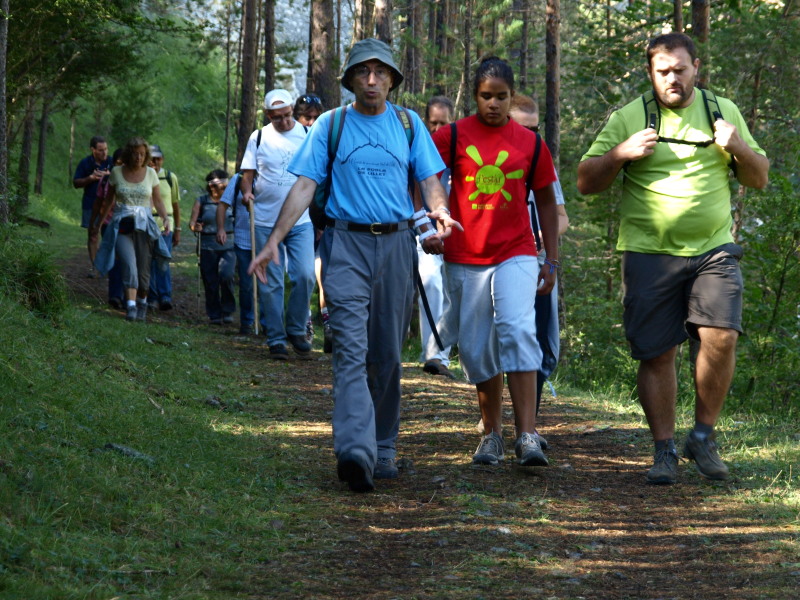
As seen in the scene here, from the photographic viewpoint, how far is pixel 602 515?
529cm

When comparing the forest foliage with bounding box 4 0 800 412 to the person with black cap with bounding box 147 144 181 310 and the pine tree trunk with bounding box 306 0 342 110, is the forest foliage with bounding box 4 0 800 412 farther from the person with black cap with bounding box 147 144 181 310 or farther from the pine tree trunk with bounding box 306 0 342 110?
the person with black cap with bounding box 147 144 181 310

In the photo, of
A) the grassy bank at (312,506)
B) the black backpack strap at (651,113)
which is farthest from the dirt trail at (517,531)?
the black backpack strap at (651,113)

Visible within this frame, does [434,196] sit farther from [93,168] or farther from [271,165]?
[93,168]

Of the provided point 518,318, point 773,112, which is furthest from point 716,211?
point 773,112

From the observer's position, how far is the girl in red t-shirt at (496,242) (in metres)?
5.99

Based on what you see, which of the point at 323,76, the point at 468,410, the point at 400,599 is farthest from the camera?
the point at 323,76

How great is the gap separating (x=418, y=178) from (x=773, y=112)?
1629cm

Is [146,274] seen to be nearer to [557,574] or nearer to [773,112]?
[557,574]

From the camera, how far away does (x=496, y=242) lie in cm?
602

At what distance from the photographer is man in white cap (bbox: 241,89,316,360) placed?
35.1 ft

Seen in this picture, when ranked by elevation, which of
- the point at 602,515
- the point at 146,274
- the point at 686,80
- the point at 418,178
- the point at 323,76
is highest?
the point at 323,76

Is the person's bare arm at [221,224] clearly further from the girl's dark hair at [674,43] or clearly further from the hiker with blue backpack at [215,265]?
the girl's dark hair at [674,43]

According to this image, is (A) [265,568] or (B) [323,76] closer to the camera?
(A) [265,568]

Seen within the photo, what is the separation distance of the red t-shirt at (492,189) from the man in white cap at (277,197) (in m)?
4.74
